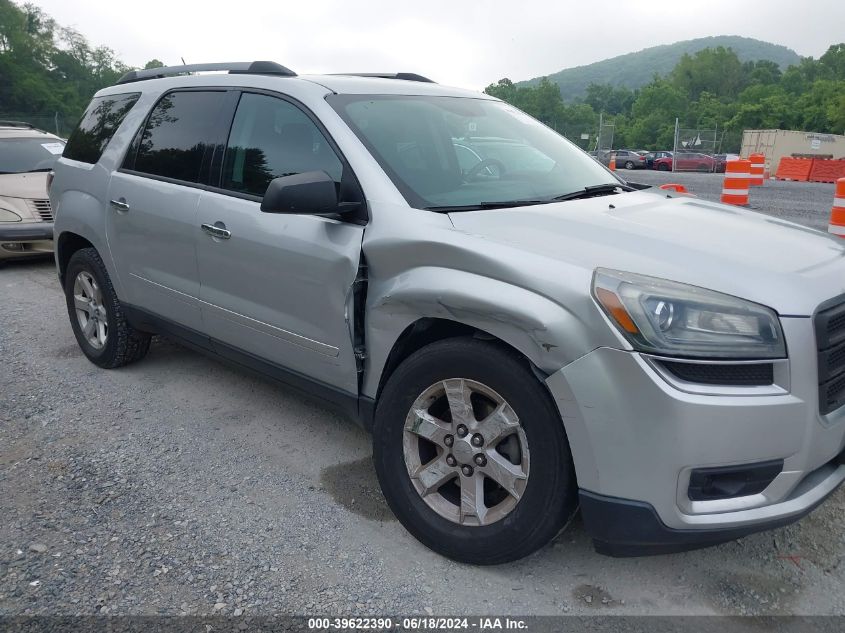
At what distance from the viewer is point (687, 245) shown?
242cm

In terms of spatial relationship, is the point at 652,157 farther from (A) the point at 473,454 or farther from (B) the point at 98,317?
(A) the point at 473,454

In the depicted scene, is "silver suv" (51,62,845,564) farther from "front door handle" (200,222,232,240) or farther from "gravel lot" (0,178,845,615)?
"gravel lot" (0,178,845,615)

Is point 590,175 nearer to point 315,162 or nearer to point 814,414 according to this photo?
point 315,162

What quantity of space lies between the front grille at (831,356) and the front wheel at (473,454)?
0.81m

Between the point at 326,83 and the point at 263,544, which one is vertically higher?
the point at 326,83

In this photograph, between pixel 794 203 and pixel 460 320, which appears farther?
pixel 794 203

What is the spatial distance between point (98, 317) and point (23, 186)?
4405mm

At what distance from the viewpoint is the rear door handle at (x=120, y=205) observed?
4.03 metres

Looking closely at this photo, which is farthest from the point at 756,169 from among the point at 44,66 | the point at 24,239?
the point at 44,66

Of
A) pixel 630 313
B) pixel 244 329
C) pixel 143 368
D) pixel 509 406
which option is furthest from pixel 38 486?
pixel 630 313

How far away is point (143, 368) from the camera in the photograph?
4668mm

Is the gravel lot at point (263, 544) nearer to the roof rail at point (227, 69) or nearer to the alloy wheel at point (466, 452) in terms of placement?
the alloy wheel at point (466, 452)

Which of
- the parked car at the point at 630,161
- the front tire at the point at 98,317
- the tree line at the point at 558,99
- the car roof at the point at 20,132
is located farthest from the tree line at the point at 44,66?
the front tire at the point at 98,317

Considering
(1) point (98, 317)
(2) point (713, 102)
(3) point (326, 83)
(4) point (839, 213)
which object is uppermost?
(2) point (713, 102)
